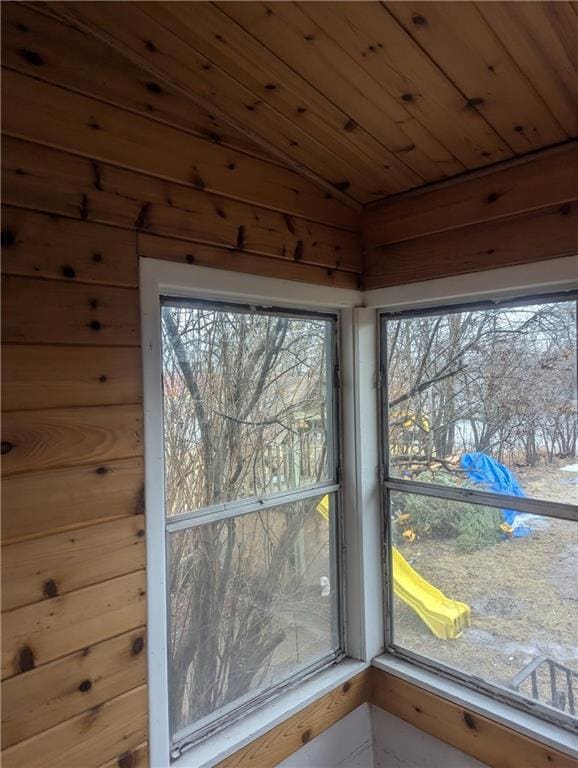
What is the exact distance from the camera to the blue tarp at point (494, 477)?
65.1 inches

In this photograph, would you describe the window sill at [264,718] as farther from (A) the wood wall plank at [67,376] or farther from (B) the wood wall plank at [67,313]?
(B) the wood wall plank at [67,313]

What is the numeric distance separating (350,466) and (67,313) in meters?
1.21

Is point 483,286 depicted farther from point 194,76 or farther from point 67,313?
point 67,313

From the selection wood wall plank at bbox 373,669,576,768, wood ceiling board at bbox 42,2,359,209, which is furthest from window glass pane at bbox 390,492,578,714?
wood ceiling board at bbox 42,2,359,209

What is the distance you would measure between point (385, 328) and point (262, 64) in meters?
1.06

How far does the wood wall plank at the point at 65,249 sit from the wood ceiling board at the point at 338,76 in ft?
1.94

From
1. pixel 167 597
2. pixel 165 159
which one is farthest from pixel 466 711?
pixel 165 159

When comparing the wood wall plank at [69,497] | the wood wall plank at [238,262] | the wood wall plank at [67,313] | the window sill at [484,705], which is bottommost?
the window sill at [484,705]

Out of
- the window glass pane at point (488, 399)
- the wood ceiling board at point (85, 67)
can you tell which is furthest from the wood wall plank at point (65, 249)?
the window glass pane at point (488, 399)

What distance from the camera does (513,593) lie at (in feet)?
5.52

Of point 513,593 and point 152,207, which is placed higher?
point 152,207

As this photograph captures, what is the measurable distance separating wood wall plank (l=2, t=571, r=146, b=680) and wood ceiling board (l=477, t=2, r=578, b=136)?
1576 millimetres

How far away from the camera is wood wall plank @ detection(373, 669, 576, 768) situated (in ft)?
A: 5.04

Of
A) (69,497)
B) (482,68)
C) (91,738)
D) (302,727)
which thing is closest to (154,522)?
(69,497)
